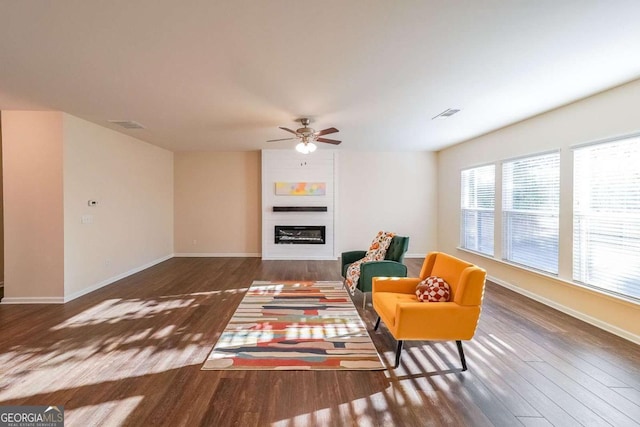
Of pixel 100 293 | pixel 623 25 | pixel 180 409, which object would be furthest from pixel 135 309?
pixel 623 25

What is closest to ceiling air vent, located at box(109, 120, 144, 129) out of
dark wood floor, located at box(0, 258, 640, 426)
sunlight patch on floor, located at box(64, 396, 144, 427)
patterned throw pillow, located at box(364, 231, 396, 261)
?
dark wood floor, located at box(0, 258, 640, 426)

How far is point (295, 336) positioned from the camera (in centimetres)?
320

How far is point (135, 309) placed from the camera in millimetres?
3988

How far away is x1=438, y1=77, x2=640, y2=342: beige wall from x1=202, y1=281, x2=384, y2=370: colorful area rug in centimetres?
277

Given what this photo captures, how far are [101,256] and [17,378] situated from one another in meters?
3.04

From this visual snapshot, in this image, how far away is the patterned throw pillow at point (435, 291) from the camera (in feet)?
9.15

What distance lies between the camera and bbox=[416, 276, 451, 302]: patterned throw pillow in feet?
9.15

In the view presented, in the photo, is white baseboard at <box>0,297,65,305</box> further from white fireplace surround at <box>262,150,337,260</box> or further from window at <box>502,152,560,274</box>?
window at <box>502,152,560,274</box>

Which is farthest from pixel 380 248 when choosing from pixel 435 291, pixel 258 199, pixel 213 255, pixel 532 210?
pixel 213 255

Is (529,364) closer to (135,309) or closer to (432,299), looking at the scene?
(432,299)

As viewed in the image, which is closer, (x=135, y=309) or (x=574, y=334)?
(x=574, y=334)

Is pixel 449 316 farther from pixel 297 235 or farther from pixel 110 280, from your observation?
pixel 110 280

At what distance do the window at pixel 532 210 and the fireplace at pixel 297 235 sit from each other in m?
3.99

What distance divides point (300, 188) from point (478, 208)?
13.1 ft
